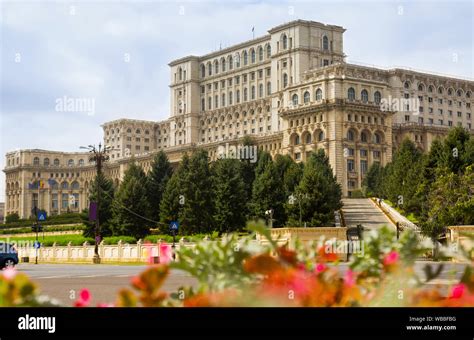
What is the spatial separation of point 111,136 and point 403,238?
A: 446 ft

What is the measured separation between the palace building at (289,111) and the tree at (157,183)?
771 centimetres

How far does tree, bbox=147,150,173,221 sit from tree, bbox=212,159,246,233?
14.5 metres

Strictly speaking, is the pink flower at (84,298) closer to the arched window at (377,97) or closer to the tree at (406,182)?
the tree at (406,182)

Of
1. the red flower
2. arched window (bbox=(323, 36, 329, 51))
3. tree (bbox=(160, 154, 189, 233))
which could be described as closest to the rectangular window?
arched window (bbox=(323, 36, 329, 51))

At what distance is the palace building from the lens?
8900 cm

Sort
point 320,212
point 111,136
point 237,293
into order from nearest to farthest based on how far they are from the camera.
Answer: point 237,293
point 320,212
point 111,136

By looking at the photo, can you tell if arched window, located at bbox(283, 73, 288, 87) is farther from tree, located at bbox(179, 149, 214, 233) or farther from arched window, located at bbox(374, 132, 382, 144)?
tree, located at bbox(179, 149, 214, 233)

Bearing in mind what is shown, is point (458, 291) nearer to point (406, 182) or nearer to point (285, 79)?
point (406, 182)

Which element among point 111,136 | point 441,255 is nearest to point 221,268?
point 441,255

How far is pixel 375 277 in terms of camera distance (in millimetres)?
2225

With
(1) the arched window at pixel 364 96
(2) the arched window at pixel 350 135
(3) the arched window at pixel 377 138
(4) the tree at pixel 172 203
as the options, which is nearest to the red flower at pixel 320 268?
(4) the tree at pixel 172 203

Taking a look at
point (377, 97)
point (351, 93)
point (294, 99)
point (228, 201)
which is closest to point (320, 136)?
point (351, 93)
